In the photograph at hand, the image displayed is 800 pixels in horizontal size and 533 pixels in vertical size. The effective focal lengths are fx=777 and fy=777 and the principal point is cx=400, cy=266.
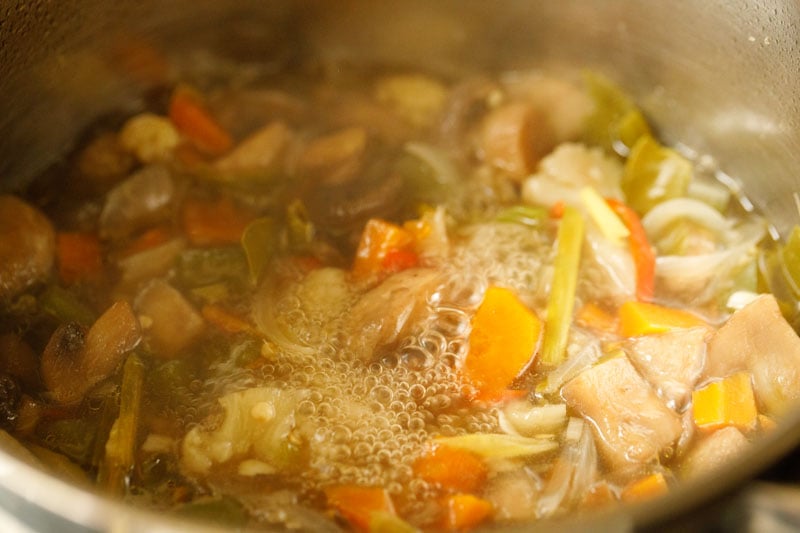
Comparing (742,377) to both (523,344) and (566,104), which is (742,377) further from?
(566,104)

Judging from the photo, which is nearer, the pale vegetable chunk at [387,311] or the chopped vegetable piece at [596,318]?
the pale vegetable chunk at [387,311]

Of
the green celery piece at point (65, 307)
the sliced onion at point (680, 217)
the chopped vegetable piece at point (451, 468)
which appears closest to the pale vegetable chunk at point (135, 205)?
the green celery piece at point (65, 307)

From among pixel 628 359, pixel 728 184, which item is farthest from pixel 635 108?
pixel 628 359

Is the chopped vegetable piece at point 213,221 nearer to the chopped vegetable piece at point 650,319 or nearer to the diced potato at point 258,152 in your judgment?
the diced potato at point 258,152

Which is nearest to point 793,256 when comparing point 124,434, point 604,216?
point 604,216

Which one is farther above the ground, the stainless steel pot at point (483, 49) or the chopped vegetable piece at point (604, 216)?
the stainless steel pot at point (483, 49)

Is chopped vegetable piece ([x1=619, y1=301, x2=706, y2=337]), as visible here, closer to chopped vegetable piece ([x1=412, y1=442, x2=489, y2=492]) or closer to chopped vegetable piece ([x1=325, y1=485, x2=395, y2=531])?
chopped vegetable piece ([x1=412, y1=442, x2=489, y2=492])
